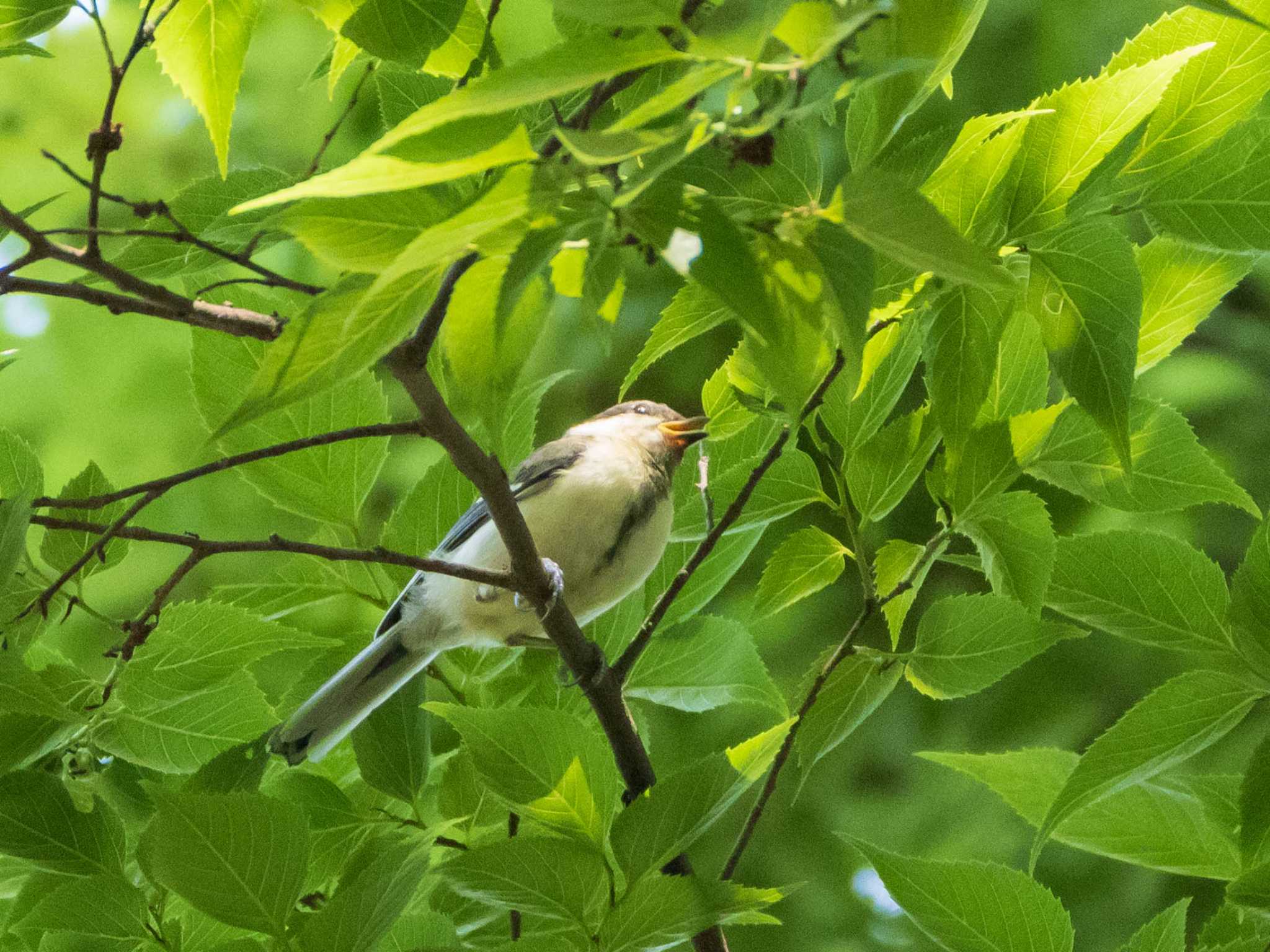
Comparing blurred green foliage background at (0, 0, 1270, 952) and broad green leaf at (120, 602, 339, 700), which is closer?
broad green leaf at (120, 602, 339, 700)

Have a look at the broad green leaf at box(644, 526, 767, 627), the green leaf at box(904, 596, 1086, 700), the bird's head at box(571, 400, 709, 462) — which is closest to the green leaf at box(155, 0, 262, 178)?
the broad green leaf at box(644, 526, 767, 627)

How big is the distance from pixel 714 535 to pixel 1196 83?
733 millimetres

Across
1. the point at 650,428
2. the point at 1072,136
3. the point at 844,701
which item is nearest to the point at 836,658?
the point at 844,701

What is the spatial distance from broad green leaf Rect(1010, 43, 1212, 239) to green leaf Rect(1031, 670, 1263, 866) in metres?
0.54

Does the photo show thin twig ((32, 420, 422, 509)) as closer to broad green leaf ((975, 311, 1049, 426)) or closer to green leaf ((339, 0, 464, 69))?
green leaf ((339, 0, 464, 69))

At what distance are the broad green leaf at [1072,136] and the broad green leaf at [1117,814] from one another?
69 centimetres

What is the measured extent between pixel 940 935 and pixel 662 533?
1238mm

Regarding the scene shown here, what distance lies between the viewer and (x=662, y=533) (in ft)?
8.74

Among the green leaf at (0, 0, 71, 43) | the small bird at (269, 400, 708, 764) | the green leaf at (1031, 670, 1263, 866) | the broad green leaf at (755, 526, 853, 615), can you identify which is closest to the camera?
the green leaf at (0, 0, 71, 43)

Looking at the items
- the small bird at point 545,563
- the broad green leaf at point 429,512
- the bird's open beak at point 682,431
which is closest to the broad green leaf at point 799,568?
the broad green leaf at point 429,512

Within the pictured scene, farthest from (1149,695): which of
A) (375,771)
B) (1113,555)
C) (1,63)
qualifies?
(1,63)

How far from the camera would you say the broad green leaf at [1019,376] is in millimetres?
1667

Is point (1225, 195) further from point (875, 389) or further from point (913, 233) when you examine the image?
point (913, 233)

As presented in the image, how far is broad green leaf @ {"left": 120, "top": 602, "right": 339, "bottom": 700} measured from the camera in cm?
160
